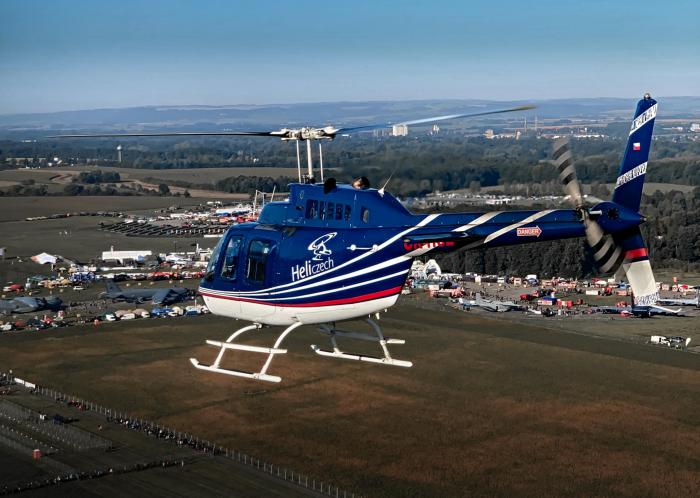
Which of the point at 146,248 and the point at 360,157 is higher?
the point at 360,157

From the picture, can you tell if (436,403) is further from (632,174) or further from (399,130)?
(632,174)

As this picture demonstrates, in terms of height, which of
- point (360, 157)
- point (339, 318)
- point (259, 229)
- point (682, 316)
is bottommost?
point (682, 316)

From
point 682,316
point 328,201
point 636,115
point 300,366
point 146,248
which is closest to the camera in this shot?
point 636,115

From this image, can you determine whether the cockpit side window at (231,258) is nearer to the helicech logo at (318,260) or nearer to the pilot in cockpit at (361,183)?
the helicech logo at (318,260)

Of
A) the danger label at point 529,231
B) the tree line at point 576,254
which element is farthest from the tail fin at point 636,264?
the tree line at point 576,254

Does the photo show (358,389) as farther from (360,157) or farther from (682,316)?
(682,316)

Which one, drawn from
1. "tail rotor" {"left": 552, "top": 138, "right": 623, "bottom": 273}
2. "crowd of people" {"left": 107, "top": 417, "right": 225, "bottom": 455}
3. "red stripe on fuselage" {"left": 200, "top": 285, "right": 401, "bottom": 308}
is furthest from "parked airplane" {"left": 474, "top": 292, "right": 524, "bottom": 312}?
"tail rotor" {"left": 552, "top": 138, "right": 623, "bottom": 273}

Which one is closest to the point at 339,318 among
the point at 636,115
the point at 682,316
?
the point at 636,115
